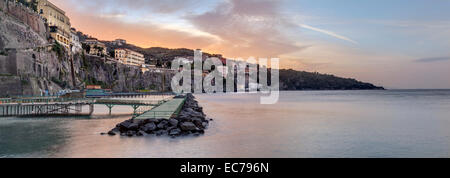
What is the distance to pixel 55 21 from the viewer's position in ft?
351

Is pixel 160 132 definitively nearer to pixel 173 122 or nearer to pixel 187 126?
pixel 173 122

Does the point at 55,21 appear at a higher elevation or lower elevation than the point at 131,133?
higher

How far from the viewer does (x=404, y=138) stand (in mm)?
29969

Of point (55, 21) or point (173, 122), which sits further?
point (55, 21)

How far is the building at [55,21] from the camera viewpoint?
326 ft

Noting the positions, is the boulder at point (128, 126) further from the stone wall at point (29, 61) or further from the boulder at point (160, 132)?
the stone wall at point (29, 61)

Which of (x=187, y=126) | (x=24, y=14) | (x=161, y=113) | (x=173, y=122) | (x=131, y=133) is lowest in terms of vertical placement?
(x=131, y=133)

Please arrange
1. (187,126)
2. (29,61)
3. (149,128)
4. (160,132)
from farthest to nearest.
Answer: (29,61)
(187,126)
(149,128)
(160,132)

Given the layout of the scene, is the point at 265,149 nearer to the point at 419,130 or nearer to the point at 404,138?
the point at 404,138

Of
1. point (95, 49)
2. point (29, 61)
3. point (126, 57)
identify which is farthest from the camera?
point (126, 57)

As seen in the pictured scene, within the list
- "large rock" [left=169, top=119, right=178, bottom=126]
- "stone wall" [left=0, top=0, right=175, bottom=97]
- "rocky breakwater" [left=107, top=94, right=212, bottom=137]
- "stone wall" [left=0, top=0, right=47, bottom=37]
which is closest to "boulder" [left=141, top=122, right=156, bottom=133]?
"rocky breakwater" [left=107, top=94, right=212, bottom=137]

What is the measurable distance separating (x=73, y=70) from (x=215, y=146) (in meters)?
93.1

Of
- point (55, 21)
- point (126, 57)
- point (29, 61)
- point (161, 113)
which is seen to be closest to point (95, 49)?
point (126, 57)

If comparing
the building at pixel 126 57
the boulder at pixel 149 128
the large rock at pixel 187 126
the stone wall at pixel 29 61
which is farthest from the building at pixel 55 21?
the large rock at pixel 187 126
